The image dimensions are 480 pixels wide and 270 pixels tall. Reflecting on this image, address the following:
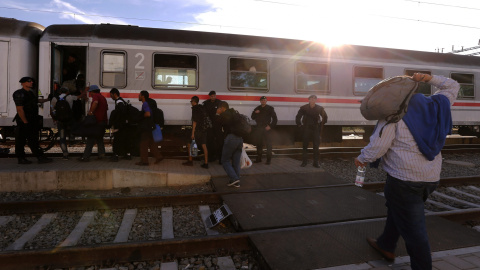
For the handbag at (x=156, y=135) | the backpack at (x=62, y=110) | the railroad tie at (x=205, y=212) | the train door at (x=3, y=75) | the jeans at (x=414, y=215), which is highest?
the train door at (x=3, y=75)

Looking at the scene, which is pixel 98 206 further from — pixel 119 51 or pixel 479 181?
pixel 479 181

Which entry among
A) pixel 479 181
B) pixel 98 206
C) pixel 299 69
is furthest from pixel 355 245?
pixel 299 69

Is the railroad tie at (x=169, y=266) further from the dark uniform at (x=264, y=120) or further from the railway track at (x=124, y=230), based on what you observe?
the dark uniform at (x=264, y=120)

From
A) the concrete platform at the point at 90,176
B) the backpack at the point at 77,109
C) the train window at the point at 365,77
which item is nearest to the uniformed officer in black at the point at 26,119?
the concrete platform at the point at 90,176

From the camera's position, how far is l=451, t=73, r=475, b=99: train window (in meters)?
10.8

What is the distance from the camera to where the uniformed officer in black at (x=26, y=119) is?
6191 millimetres

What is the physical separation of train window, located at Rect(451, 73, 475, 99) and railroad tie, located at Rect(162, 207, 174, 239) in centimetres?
1087

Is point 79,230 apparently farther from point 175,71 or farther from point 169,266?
point 175,71

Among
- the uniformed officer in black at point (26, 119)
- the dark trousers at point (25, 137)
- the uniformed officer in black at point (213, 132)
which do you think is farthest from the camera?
the uniformed officer in black at point (213, 132)

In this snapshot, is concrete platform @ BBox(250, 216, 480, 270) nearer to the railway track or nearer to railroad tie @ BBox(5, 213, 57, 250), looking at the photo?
the railway track

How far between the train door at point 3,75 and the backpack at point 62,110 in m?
1.79

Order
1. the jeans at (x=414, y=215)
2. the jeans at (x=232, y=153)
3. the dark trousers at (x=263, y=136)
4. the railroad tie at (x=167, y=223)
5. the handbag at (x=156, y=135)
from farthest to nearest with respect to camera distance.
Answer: the dark trousers at (x=263, y=136)
the handbag at (x=156, y=135)
the jeans at (x=232, y=153)
the railroad tie at (x=167, y=223)
the jeans at (x=414, y=215)

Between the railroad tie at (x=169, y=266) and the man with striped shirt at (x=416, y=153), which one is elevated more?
the man with striped shirt at (x=416, y=153)

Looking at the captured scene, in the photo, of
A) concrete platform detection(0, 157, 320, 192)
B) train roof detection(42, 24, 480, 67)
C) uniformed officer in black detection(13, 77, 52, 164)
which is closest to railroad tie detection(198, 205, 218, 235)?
concrete platform detection(0, 157, 320, 192)
